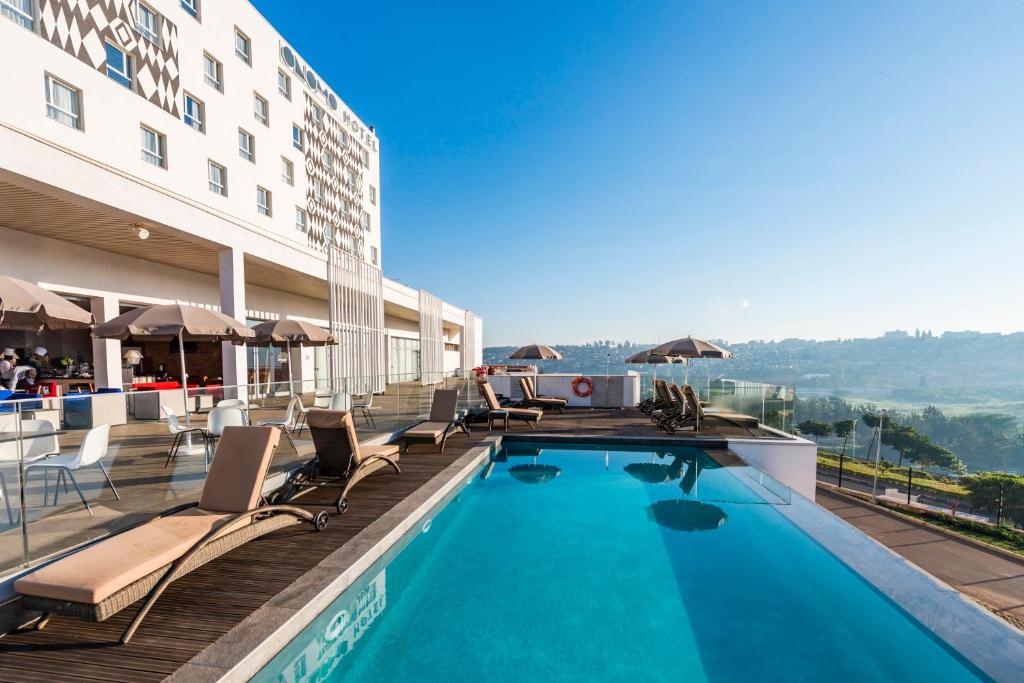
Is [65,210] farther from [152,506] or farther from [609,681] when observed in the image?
[609,681]

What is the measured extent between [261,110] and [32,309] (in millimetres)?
15199

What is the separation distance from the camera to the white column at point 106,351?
Answer: 36.9 feet

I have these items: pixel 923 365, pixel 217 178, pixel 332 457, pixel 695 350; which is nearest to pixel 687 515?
pixel 332 457

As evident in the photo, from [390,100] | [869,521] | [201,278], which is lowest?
[869,521]

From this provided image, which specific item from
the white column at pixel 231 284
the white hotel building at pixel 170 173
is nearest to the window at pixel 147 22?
the white hotel building at pixel 170 173

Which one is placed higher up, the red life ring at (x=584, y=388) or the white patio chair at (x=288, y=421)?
the white patio chair at (x=288, y=421)

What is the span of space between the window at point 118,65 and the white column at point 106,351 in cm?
538

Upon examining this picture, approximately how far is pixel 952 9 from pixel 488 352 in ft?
122

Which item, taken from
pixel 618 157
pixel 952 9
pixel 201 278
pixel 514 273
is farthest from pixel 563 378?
pixel 514 273

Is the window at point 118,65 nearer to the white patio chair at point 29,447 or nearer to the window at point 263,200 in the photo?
the window at point 263,200

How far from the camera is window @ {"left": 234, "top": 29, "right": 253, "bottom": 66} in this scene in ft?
49.2

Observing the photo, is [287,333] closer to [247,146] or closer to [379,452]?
[379,452]

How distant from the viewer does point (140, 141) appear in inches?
454

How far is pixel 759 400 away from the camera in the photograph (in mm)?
10625
